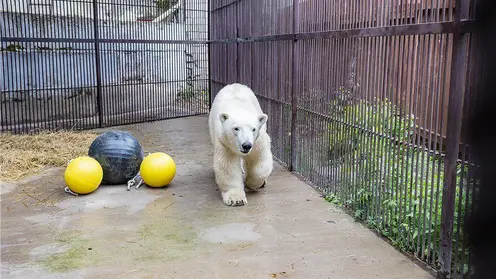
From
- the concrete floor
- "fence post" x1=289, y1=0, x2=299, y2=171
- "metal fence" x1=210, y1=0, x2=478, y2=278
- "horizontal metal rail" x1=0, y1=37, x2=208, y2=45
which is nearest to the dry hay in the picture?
the concrete floor

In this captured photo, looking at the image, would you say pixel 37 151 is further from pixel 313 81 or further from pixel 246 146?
pixel 313 81

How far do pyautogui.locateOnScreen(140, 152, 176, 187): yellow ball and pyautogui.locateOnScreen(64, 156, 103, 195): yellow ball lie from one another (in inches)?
18.0

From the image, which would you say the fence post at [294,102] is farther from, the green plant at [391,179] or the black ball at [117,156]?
the black ball at [117,156]

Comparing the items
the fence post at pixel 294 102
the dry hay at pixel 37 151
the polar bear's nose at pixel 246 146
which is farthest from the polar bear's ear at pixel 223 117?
the dry hay at pixel 37 151

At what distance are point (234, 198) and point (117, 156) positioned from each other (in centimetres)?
141

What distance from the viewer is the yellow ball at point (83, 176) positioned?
15.3 ft

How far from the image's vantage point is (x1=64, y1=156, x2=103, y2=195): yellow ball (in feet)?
15.3

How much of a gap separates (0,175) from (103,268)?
2.95 meters

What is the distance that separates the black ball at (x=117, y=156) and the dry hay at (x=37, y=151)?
1116 millimetres

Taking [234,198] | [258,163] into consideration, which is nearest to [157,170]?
[234,198]

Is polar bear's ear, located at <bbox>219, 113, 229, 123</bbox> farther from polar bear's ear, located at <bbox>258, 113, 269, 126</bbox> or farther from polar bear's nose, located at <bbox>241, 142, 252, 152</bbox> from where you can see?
polar bear's nose, located at <bbox>241, 142, 252, 152</bbox>

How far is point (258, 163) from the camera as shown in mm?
4715

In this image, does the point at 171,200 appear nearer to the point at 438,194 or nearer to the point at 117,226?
the point at 117,226

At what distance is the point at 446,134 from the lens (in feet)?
9.51
